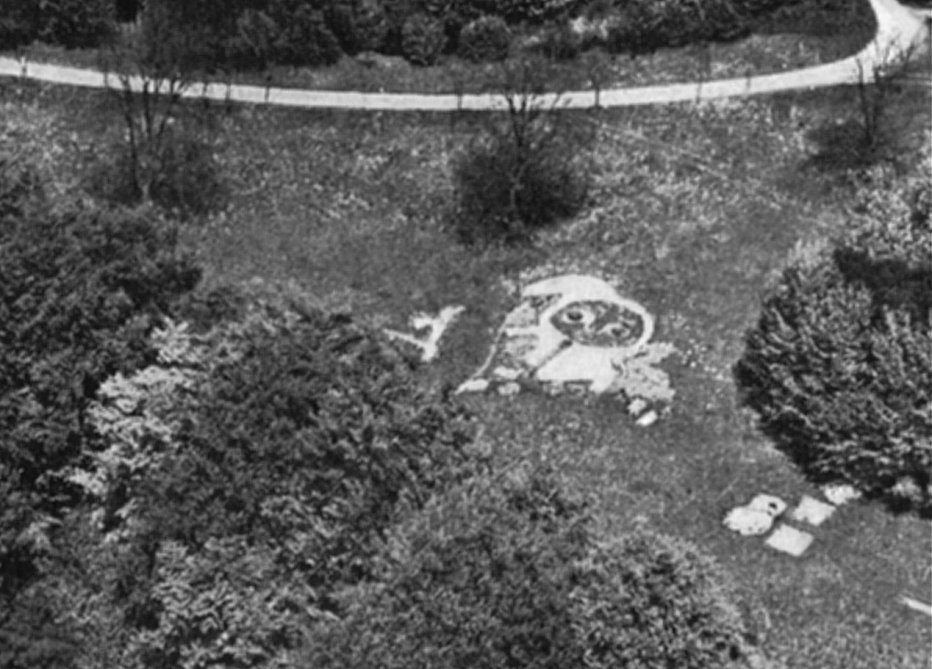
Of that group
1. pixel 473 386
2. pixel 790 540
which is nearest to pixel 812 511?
pixel 790 540

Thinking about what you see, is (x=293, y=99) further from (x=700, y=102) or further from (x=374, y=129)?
(x=700, y=102)

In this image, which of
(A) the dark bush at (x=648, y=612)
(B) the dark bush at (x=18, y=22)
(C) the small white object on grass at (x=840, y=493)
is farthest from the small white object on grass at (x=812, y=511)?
(B) the dark bush at (x=18, y=22)

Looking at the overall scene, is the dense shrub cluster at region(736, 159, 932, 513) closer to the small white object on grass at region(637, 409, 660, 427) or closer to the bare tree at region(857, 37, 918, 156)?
the small white object on grass at region(637, 409, 660, 427)

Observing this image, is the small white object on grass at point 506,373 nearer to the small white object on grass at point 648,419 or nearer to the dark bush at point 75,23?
the small white object on grass at point 648,419

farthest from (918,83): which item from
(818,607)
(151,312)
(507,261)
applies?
(151,312)

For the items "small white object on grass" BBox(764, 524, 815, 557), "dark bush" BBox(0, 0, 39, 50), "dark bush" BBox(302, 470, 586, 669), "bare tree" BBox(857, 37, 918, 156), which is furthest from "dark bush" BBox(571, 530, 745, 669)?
"dark bush" BBox(0, 0, 39, 50)

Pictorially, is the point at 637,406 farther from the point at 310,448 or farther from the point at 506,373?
the point at 310,448
